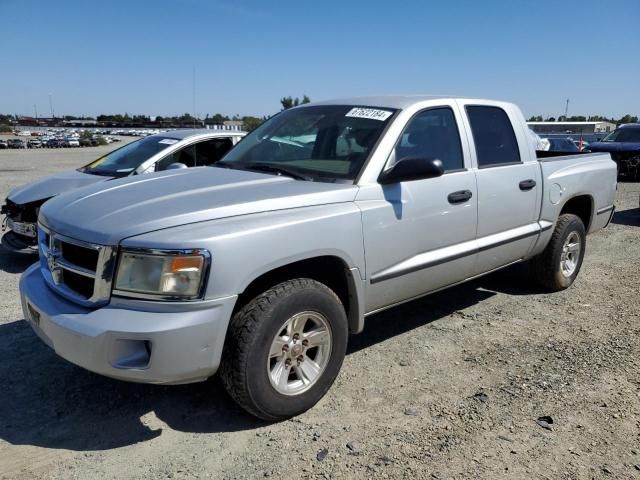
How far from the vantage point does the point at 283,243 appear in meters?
2.88

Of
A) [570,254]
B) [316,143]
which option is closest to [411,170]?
[316,143]

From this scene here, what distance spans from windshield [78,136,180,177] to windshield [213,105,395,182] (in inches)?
110

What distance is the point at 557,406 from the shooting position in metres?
3.29

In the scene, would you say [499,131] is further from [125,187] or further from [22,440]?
[22,440]

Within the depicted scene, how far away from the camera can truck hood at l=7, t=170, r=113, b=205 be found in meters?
6.13

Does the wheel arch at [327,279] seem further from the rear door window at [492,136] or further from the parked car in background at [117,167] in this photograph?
the parked car in background at [117,167]

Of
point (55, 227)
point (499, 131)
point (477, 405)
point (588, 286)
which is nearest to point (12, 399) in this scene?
point (55, 227)

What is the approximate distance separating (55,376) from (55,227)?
3.93ft

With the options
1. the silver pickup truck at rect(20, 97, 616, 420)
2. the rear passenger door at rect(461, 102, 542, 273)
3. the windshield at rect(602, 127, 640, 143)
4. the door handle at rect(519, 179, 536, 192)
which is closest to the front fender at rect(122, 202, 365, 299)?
the silver pickup truck at rect(20, 97, 616, 420)

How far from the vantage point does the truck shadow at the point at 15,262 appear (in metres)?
6.12

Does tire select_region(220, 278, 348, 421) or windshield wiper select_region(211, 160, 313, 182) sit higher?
windshield wiper select_region(211, 160, 313, 182)

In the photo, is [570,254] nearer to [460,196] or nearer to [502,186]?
[502,186]

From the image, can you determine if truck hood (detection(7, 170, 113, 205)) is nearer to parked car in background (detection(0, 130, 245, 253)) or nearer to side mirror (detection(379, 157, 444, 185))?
parked car in background (detection(0, 130, 245, 253))

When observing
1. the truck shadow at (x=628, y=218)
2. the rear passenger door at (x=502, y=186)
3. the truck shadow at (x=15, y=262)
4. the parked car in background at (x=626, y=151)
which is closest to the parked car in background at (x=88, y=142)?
the parked car in background at (x=626, y=151)
